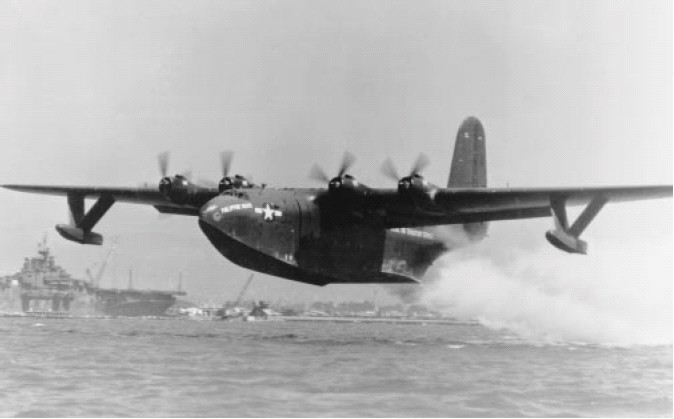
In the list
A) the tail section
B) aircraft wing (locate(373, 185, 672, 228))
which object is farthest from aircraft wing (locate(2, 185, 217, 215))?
the tail section

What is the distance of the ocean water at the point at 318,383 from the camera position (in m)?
12.6

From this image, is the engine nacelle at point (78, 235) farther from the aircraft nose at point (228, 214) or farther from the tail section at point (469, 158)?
the tail section at point (469, 158)

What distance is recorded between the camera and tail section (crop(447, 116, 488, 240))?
38312 millimetres

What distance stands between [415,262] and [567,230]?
27.7 feet

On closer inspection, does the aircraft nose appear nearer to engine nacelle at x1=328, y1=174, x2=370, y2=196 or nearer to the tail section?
engine nacelle at x1=328, y1=174, x2=370, y2=196

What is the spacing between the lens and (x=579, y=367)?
794 inches

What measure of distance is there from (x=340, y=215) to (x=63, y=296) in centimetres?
9521

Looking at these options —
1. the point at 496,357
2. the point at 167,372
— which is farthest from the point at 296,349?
the point at 167,372

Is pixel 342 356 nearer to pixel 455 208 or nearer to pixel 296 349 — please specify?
pixel 296 349

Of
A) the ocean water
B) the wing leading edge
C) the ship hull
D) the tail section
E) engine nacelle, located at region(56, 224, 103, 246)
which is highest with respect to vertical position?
the tail section

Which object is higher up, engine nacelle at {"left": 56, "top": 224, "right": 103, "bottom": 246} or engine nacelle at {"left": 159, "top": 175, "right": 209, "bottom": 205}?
engine nacelle at {"left": 159, "top": 175, "right": 209, "bottom": 205}

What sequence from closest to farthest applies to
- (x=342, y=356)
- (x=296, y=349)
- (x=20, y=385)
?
(x=20, y=385) → (x=342, y=356) → (x=296, y=349)

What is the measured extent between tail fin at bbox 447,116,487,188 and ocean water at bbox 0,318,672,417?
607 inches

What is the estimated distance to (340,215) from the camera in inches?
1170
